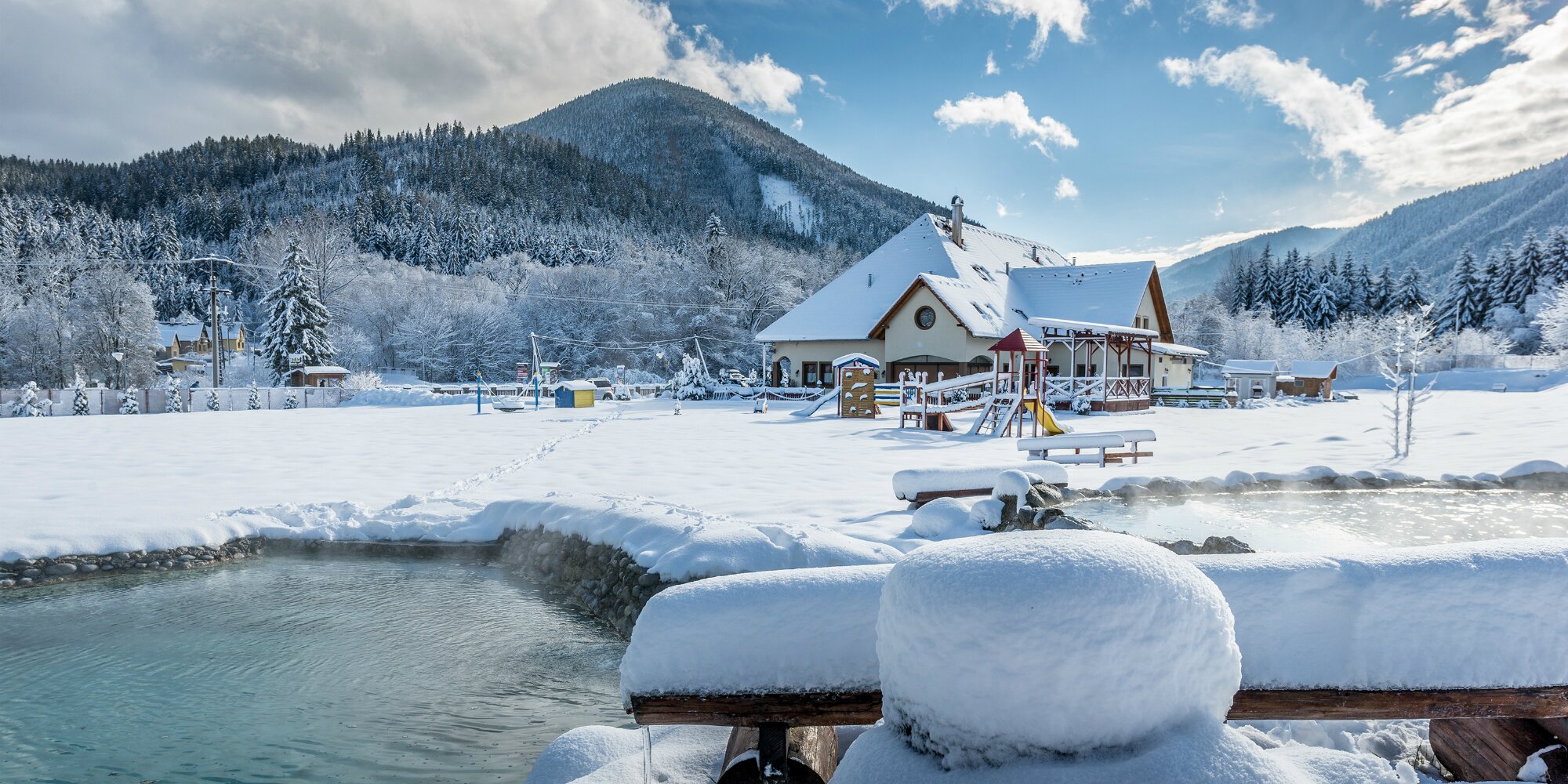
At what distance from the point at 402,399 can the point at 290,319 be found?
553 inches

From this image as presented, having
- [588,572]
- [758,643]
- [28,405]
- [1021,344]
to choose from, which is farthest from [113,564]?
[28,405]

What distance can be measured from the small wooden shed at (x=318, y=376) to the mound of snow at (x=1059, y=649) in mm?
42110

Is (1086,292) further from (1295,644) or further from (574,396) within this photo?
(1295,644)

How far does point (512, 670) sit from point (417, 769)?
128 cm

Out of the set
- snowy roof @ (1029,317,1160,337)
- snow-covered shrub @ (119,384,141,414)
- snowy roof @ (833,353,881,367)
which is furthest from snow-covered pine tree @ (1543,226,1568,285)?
snow-covered shrub @ (119,384,141,414)

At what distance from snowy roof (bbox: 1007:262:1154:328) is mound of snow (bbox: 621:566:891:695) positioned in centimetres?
3449

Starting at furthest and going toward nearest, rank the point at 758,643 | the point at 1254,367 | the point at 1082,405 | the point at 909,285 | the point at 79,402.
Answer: the point at 1254,367 < the point at 909,285 < the point at 79,402 < the point at 1082,405 < the point at 758,643

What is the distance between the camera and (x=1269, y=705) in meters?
2.51

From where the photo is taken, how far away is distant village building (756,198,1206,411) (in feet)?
102

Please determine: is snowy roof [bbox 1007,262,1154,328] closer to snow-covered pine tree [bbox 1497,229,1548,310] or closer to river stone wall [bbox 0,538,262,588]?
river stone wall [bbox 0,538,262,588]

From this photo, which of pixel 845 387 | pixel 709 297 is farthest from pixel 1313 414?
pixel 709 297

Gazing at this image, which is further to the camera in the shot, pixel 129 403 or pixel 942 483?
pixel 129 403

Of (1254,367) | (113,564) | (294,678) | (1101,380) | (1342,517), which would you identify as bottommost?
(294,678)

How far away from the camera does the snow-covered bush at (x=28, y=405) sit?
2583cm
